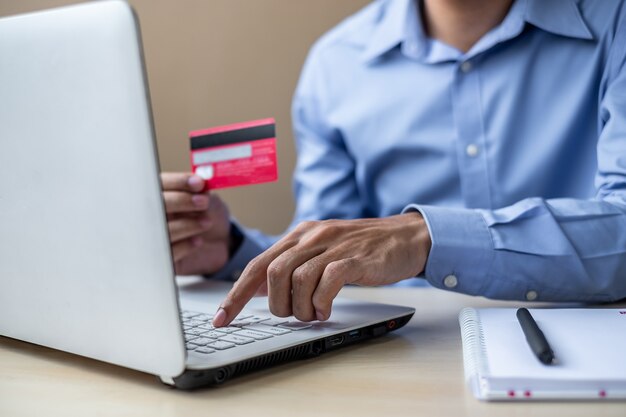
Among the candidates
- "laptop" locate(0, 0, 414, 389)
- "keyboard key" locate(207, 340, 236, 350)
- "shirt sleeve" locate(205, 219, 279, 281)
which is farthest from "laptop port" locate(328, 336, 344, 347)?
"shirt sleeve" locate(205, 219, 279, 281)

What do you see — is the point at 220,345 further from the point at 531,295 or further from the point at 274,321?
the point at 531,295

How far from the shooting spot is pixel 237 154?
100 centimetres

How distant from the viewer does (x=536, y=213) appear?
95 centimetres

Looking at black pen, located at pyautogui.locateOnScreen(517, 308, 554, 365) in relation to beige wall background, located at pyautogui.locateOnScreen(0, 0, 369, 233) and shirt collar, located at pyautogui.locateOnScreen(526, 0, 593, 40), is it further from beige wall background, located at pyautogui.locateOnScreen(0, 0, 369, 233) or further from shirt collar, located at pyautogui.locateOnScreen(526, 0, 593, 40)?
beige wall background, located at pyautogui.locateOnScreen(0, 0, 369, 233)

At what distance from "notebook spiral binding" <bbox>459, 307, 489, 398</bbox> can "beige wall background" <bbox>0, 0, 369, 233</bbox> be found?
46.6 inches

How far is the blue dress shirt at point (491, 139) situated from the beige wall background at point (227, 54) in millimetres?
374

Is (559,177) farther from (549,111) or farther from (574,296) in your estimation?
(574,296)

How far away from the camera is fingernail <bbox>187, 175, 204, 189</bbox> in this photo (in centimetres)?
110

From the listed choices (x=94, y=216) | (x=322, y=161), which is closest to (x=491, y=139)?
(x=322, y=161)

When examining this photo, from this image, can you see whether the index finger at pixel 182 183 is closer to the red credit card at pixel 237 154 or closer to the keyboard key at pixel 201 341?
the red credit card at pixel 237 154

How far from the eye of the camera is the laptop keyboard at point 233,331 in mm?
697

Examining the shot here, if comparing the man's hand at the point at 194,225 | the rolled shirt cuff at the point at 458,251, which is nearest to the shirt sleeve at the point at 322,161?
the man's hand at the point at 194,225

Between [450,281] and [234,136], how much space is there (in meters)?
0.34

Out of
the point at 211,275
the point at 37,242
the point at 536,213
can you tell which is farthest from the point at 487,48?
the point at 37,242
